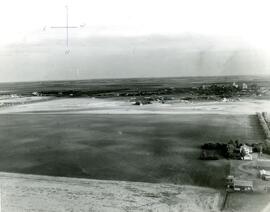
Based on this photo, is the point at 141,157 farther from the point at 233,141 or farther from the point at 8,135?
the point at 8,135

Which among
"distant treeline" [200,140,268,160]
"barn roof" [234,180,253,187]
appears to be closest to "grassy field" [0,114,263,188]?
"distant treeline" [200,140,268,160]

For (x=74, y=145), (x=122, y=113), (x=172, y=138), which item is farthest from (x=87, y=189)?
(x=122, y=113)

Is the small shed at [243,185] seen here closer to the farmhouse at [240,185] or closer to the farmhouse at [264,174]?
the farmhouse at [240,185]

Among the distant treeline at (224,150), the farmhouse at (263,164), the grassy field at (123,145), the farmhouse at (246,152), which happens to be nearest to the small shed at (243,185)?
the grassy field at (123,145)

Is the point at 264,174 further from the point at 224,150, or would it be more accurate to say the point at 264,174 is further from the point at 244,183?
the point at 224,150

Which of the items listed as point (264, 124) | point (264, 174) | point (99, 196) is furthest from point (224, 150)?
point (99, 196)

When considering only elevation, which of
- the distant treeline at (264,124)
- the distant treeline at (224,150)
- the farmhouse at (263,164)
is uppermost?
the distant treeline at (264,124)

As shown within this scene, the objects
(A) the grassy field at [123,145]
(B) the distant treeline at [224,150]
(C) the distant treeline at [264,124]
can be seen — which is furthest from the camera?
(C) the distant treeline at [264,124]
